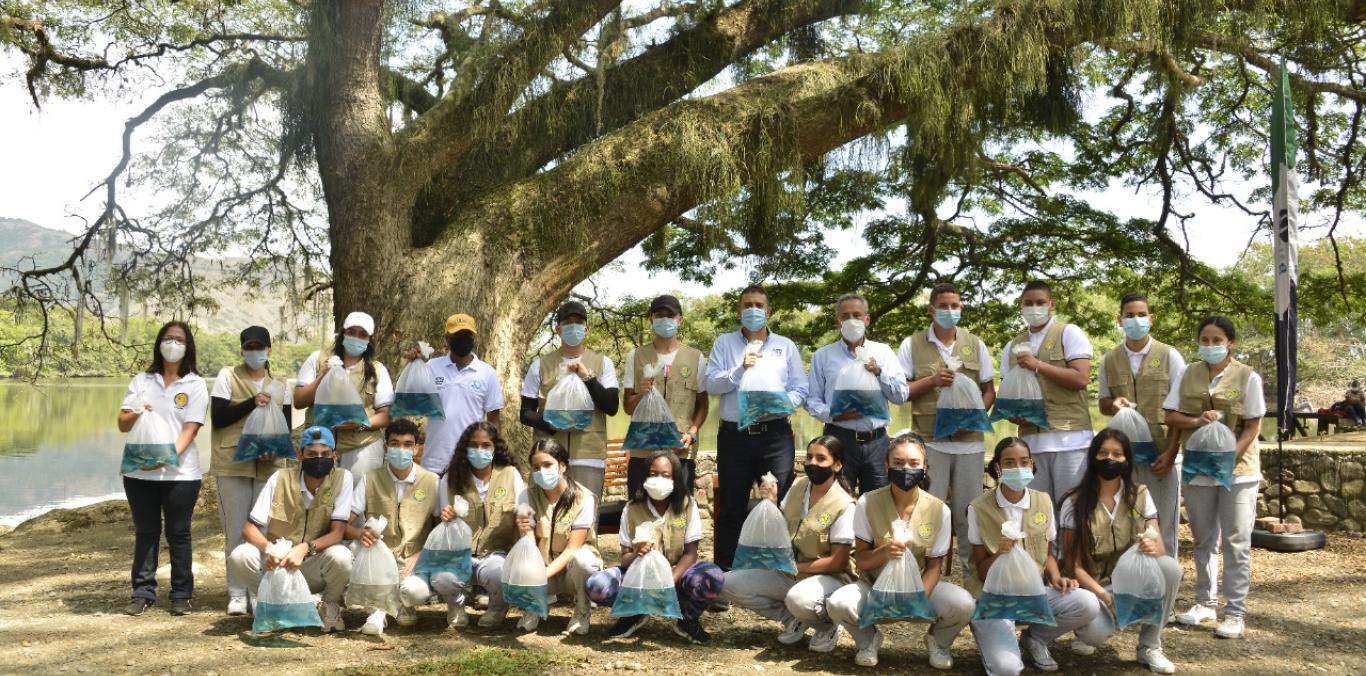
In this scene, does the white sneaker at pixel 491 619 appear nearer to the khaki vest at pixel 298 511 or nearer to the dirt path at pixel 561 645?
the dirt path at pixel 561 645

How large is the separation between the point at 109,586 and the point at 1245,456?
6.04 m

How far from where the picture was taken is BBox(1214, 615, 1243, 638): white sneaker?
4.47m

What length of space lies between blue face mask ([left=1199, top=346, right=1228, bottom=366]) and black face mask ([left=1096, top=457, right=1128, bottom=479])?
33.0 inches

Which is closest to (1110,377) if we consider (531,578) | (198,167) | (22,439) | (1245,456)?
(1245,456)

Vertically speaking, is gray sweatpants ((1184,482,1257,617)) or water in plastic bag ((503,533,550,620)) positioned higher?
gray sweatpants ((1184,482,1257,617))

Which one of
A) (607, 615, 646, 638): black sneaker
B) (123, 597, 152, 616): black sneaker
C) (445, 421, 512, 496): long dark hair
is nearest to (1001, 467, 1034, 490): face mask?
(607, 615, 646, 638): black sneaker

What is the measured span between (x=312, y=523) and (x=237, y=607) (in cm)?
60

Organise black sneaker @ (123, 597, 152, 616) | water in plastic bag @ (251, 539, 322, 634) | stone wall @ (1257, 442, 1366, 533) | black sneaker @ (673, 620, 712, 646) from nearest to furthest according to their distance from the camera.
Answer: water in plastic bag @ (251, 539, 322, 634) → black sneaker @ (673, 620, 712, 646) → black sneaker @ (123, 597, 152, 616) → stone wall @ (1257, 442, 1366, 533)

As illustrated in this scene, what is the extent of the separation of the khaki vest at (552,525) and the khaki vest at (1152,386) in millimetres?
2692

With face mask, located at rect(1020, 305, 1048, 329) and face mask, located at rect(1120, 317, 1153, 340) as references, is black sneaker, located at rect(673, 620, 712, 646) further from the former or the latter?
face mask, located at rect(1120, 317, 1153, 340)

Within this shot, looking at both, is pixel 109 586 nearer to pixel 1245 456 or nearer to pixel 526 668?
pixel 526 668

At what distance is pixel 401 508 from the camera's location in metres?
4.60

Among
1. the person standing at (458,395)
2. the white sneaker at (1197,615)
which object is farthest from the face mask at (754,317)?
the white sneaker at (1197,615)

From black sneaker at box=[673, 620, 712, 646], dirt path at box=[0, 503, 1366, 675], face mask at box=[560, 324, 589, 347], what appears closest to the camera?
dirt path at box=[0, 503, 1366, 675]
